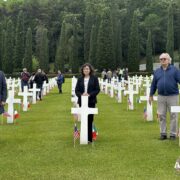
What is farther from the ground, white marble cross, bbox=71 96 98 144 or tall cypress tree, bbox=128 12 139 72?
tall cypress tree, bbox=128 12 139 72

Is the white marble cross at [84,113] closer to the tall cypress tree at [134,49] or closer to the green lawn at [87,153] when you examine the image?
the green lawn at [87,153]

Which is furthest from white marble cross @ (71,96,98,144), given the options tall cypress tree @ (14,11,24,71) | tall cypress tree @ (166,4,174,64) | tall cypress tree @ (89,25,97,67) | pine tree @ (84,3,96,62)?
pine tree @ (84,3,96,62)

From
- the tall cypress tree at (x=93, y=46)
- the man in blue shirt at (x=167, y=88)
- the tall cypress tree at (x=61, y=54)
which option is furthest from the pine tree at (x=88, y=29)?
the man in blue shirt at (x=167, y=88)

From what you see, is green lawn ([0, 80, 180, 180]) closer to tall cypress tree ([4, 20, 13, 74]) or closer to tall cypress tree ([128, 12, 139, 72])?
tall cypress tree ([128, 12, 139, 72])

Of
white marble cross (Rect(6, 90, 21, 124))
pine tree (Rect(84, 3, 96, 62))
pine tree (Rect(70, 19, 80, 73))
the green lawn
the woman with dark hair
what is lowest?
the green lawn

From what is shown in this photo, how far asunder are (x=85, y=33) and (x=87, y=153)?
7349 centimetres

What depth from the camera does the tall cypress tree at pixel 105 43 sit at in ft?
241

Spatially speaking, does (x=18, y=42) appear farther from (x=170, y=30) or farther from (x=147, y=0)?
(x=147, y=0)

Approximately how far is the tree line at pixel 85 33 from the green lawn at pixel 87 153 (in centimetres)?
6005

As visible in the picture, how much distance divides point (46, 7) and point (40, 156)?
297ft

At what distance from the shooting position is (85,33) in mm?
82250

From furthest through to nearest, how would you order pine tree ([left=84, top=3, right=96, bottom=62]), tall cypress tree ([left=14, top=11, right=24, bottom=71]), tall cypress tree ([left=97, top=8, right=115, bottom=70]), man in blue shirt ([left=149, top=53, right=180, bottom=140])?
1. pine tree ([left=84, top=3, right=96, bottom=62])
2. tall cypress tree ([left=14, top=11, right=24, bottom=71])
3. tall cypress tree ([left=97, top=8, right=115, bottom=70])
4. man in blue shirt ([left=149, top=53, right=180, bottom=140])

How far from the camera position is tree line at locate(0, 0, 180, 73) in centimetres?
7531

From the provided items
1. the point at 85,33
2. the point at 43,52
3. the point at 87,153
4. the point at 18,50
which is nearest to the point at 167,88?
the point at 87,153
